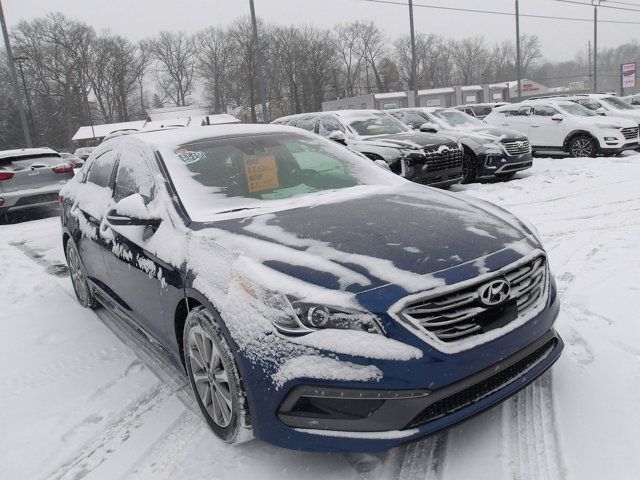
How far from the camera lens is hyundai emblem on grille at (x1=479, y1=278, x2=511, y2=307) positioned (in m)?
2.21

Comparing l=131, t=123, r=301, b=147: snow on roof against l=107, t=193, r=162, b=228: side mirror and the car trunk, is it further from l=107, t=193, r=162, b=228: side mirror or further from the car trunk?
the car trunk

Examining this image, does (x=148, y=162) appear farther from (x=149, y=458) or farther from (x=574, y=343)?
(x=574, y=343)

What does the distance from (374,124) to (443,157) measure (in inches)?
72.9

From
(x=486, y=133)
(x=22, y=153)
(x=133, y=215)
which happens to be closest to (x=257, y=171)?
(x=133, y=215)

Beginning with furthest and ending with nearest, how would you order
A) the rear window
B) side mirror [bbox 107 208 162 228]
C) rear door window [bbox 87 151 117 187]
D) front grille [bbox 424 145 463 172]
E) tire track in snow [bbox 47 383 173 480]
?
the rear window → front grille [bbox 424 145 463 172] → rear door window [bbox 87 151 117 187] → side mirror [bbox 107 208 162 228] → tire track in snow [bbox 47 383 173 480]

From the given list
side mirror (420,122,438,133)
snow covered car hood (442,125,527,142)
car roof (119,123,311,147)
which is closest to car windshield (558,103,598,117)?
snow covered car hood (442,125,527,142)

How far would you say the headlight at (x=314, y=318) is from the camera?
6.81ft

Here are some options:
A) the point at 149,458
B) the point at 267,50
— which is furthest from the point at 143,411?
the point at 267,50

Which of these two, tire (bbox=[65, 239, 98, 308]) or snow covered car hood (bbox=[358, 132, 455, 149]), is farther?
snow covered car hood (bbox=[358, 132, 455, 149])

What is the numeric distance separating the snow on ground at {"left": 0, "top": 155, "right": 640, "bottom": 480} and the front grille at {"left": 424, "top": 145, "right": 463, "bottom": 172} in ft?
12.9

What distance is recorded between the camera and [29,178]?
35.1 ft

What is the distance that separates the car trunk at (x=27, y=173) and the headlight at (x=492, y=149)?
882 cm

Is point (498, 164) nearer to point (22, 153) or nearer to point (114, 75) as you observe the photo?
point (22, 153)

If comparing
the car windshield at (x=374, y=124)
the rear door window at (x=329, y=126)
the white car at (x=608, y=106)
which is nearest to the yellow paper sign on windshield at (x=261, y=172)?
the car windshield at (x=374, y=124)
